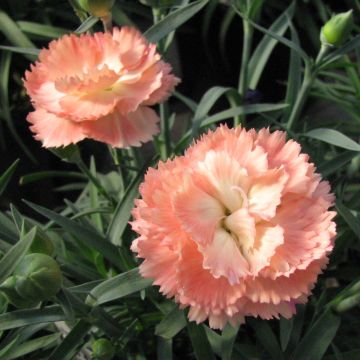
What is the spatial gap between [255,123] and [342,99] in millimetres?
179

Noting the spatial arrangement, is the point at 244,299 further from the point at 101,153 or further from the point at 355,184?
the point at 101,153

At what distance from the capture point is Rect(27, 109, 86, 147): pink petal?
0.58m

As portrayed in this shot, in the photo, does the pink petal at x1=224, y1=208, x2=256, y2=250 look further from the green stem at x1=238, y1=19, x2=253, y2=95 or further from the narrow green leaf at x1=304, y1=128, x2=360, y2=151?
the green stem at x1=238, y1=19, x2=253, y2=95

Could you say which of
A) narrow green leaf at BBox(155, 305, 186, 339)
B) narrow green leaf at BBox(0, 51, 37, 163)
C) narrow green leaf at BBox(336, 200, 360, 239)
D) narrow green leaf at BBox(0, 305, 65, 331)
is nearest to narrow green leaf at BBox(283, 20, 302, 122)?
narrow green leaf at BBox(336, 200, 360, 239)

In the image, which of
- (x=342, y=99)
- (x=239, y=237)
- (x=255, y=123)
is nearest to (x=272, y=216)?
(x=239, y=237)

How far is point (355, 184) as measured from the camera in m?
0.92

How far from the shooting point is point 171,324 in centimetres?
63

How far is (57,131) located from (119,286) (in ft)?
0.59

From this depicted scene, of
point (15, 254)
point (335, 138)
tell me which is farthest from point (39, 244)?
point (335, 138)

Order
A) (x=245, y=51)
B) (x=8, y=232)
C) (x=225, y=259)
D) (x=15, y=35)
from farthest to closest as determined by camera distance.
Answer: (x=15, y=35), (x=245, y=51), (x=8, y=232), (x=225, y=259)

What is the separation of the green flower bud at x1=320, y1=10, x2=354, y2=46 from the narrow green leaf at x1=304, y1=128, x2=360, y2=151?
0.11 metres

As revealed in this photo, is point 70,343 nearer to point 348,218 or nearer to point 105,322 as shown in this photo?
point 105,322

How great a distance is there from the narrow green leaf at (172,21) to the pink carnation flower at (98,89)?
7 centimetres

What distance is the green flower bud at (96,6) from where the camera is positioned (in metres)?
0.62
